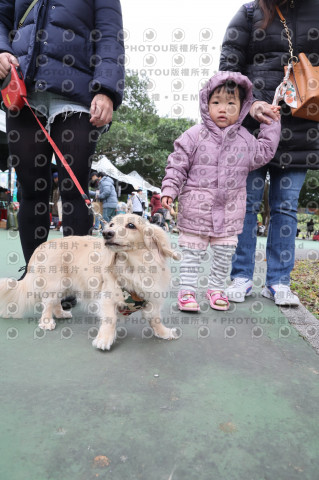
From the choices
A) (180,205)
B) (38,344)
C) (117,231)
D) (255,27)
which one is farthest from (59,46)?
(38,344)

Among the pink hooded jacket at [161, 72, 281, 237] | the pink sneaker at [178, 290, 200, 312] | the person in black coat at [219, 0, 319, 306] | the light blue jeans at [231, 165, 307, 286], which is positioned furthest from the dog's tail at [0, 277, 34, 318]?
the light blue jeans at [231, 165, 307, 286]

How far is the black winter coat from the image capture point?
242cm

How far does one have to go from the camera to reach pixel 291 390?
133 centimetres

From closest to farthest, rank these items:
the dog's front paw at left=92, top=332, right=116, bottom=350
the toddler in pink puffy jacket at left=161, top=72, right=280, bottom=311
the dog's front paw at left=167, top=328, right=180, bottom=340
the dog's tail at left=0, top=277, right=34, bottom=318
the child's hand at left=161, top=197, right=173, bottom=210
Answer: the dog's front paw at left=92, top=332, right=116, bottom=350, the dog's front paw at left=167, top=328, right=180, bottom=340, the dog's tail at left=0, top=277, right=34, bottom=318, the child's hand at left=161, top=197, right=173, bottom=210, the toddler in pink puffy jacket at left=161, top=72, right=280, bottom=311

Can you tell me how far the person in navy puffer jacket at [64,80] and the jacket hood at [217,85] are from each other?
64 centimetres

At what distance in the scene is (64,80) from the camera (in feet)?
6.26

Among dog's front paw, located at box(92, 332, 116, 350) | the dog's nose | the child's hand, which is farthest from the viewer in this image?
the child's hand

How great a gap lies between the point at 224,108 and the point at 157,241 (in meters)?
1.14

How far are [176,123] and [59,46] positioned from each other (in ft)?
90.0

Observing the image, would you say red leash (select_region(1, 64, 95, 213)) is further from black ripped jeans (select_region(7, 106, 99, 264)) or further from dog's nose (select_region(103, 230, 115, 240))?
dog's nose (select_region(103, 230, 115, 240))

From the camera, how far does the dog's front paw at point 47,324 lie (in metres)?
1.89

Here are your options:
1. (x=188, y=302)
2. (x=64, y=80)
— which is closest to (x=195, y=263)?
(x=188, y=302)

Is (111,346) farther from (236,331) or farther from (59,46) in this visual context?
(59,46)

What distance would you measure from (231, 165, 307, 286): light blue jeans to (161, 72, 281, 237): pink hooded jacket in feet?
0.82
